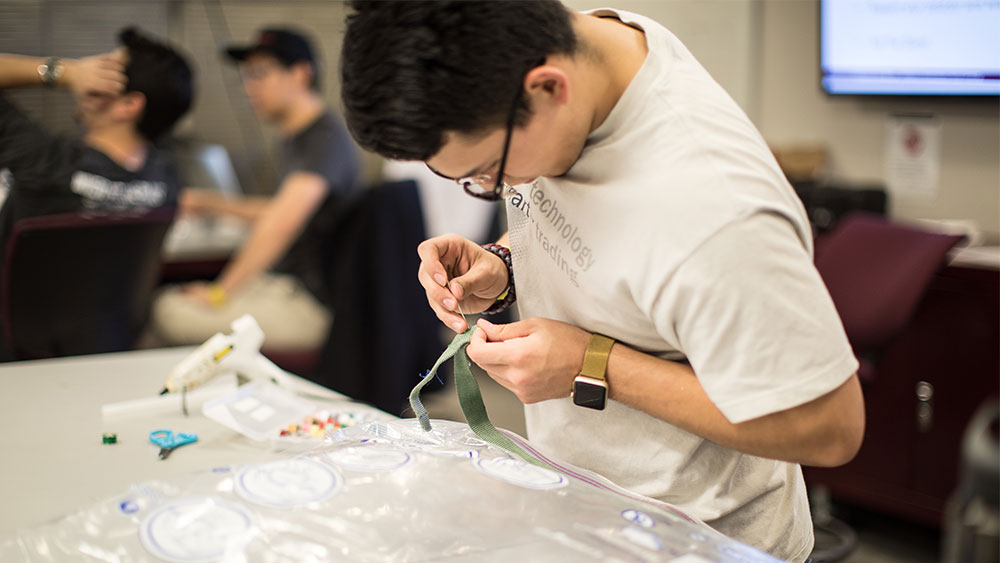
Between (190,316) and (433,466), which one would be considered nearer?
(433,466)

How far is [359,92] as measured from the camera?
780mm

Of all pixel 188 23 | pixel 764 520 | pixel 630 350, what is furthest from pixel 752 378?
pixel 188 23

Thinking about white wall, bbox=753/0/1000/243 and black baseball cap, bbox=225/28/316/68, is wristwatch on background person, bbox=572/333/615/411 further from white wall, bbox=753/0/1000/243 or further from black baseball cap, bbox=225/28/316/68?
black baseball cap, bbox=225/28/316/68

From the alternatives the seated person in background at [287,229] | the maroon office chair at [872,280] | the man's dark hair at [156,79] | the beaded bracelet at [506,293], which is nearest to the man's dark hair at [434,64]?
the beaded bracelet at [506,293]

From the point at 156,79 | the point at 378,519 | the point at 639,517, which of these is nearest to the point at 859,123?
the point at 156,79

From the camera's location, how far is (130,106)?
2.38 meters

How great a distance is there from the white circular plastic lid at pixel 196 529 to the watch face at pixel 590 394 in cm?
34

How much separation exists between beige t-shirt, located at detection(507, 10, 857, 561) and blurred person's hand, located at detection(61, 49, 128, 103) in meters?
1.47

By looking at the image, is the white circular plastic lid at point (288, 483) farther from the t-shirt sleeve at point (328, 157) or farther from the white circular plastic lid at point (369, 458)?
the t-shirt sleeve at point (328, 157)

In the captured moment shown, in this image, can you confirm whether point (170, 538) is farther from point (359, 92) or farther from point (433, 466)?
point (359, 92)

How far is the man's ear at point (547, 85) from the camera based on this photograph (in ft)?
2.61

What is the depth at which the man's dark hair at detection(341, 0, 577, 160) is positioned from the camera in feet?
2.45

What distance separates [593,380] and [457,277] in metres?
0.29

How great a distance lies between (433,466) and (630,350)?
24 cm
